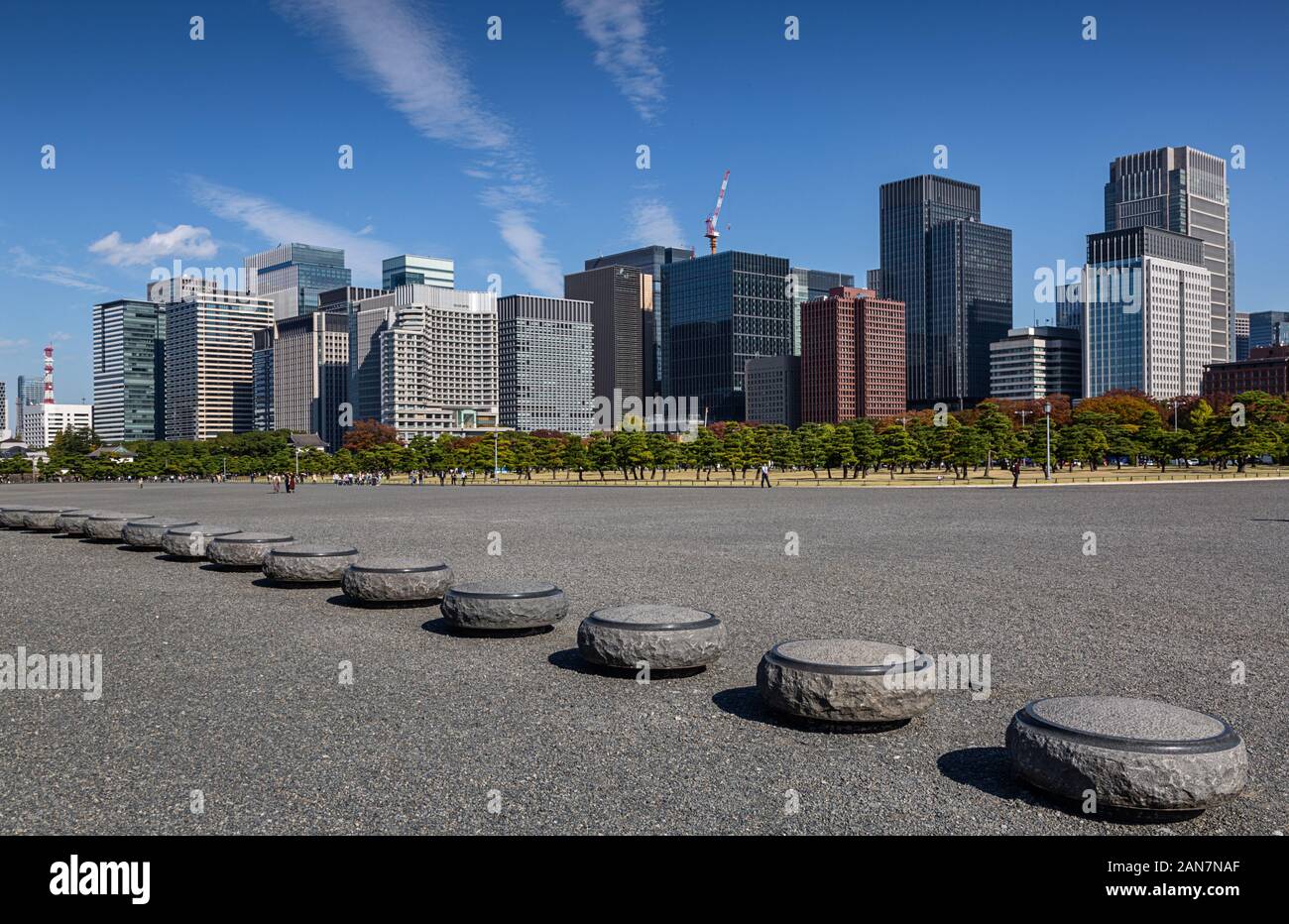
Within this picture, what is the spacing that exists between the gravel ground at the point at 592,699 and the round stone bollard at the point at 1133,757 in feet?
0.73

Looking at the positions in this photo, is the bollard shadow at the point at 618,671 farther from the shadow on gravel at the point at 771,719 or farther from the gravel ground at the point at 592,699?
the shadow on gravel at the point at 771,719

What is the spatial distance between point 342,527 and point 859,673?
82.9 feet

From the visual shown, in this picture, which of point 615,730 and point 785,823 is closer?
point 785,823

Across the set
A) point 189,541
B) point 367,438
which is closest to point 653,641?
point 189,541

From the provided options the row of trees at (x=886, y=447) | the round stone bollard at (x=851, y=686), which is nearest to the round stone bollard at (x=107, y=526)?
the round stone bollard at (x=851, y=686)

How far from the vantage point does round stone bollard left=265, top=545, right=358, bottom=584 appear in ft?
52.6

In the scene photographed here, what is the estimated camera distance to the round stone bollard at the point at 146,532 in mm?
21984

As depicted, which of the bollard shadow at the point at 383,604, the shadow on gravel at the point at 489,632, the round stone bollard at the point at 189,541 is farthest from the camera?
the round stone bollard at the point at 189,541

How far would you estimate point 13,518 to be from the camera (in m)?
30.9

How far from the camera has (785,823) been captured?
20.3 ft

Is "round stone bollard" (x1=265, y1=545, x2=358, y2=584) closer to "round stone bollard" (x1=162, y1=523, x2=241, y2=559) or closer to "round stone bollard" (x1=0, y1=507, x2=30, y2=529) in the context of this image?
"round stone bollard" (x1=162, y1=523, x2=241, y2=559)

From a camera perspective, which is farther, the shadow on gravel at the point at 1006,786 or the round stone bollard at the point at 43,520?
the round stone bollard at the point at 43,520
